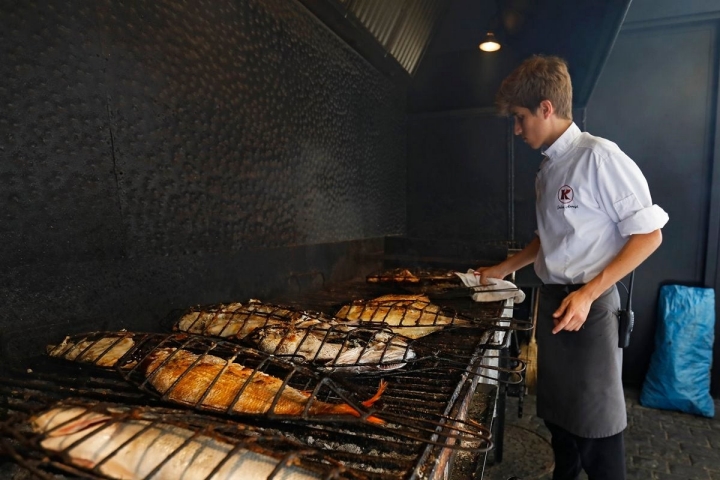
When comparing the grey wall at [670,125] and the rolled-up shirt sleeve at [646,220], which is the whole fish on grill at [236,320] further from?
the grey wall at [670,125]

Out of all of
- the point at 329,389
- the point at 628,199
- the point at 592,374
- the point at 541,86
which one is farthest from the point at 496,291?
the point at 329,389

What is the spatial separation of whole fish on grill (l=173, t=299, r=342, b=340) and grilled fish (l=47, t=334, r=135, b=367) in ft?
1.43

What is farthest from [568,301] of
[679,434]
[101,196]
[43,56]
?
[679,434]

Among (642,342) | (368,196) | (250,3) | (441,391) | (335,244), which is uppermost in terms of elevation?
(250,3)

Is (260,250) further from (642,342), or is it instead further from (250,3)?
(642,342)

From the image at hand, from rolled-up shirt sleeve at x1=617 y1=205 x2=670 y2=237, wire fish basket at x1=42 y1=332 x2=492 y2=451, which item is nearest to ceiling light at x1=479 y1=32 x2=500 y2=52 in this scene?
rolled-up shirt sleeve at x1=617 y1=205 x2=670 y2=237

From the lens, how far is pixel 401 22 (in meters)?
4.81

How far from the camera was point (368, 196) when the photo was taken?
5.03 meters

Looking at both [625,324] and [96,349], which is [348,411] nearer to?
[96,349]

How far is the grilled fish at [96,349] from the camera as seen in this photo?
1.69m

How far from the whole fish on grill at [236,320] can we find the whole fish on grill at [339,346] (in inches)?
3.9

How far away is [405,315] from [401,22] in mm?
3871

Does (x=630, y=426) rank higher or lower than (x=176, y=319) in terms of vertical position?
lower

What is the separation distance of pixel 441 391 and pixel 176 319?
5.40 ft
